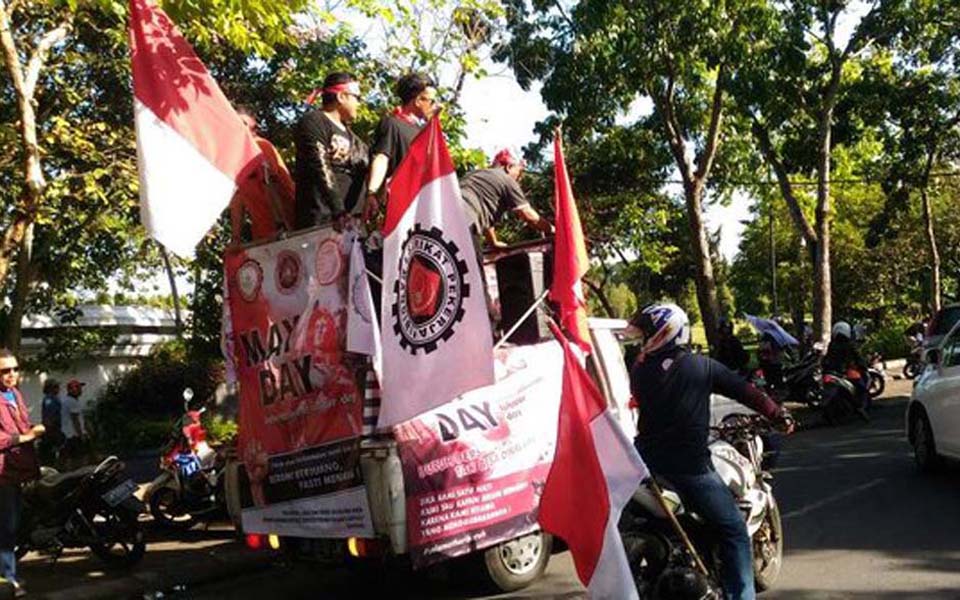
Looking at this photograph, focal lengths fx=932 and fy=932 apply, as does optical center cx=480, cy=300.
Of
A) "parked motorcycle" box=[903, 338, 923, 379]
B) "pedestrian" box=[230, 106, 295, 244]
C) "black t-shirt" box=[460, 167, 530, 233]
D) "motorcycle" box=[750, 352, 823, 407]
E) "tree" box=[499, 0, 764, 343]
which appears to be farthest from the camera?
"parked motorcycle" box=[903, 338, 923, 379]

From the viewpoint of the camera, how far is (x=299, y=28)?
12.5 m

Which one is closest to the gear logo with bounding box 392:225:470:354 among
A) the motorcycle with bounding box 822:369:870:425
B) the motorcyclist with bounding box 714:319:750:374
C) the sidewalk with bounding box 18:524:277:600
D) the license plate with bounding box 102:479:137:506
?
the sidewalk with bounding box 18:524:277:600

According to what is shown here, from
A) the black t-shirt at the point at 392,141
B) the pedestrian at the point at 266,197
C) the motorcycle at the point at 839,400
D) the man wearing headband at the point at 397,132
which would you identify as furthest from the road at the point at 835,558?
the motorcycle at the point at 839,400

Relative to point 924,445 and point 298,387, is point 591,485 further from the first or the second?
point 924,445

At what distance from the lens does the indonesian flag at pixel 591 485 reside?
4184 mm

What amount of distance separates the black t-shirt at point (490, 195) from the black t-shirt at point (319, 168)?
74 cm

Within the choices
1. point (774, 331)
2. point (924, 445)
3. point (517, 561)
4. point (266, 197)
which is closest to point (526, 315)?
point (517, 561)

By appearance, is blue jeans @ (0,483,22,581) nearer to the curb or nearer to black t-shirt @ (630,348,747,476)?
the curb

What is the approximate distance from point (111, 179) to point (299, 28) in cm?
325

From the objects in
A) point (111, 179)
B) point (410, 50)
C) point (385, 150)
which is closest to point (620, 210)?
point (410, 50)

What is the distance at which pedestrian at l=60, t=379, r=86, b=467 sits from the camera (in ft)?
47.8

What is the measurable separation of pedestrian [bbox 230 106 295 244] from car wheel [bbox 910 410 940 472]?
21.5 ft

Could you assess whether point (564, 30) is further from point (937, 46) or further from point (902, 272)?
point (902, 272)

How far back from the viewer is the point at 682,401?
4.61 m
